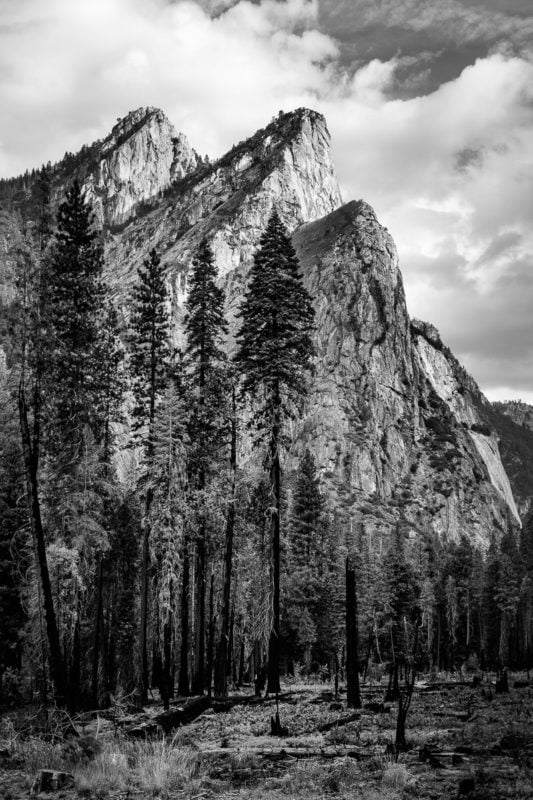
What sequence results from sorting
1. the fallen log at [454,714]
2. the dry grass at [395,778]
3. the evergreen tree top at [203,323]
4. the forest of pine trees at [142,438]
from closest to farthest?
the dry grass at [395,778] < the fallen log at [454,714] < the forest of pine trees at [142,438] < the evergreen tree top at [203,323]

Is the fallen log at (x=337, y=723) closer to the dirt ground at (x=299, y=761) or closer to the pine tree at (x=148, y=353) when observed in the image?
the dirt ground at (x=299, y=761)

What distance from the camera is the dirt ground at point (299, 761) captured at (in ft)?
24.5

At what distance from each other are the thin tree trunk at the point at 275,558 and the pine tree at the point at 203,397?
4125 mm

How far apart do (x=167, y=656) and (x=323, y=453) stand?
165 m

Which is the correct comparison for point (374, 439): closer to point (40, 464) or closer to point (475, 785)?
point (40, 464)

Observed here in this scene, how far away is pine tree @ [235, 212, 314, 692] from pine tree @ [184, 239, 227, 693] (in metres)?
3.24

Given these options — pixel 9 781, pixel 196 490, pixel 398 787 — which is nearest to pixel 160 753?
pixel 9 781

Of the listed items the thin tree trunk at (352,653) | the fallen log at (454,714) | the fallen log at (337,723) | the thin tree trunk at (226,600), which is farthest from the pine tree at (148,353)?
the fallen log at (454,714)

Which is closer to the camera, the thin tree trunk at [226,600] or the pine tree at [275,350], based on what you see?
the pine tree at [275,350]

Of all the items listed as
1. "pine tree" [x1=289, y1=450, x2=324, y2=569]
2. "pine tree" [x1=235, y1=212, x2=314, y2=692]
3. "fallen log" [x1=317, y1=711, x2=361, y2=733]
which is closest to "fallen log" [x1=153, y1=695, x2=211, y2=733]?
"fallen log" [x1=317, y1=711, x2=361, y2=733]

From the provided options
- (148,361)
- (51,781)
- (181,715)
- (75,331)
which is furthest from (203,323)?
(51,781)

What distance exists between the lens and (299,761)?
9477 millimetres

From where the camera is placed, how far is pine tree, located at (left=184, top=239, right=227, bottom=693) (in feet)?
87.7

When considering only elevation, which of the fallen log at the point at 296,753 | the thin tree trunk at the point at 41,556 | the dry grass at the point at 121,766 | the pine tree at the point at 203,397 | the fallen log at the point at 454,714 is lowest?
the fallen log at the point at 454,714
